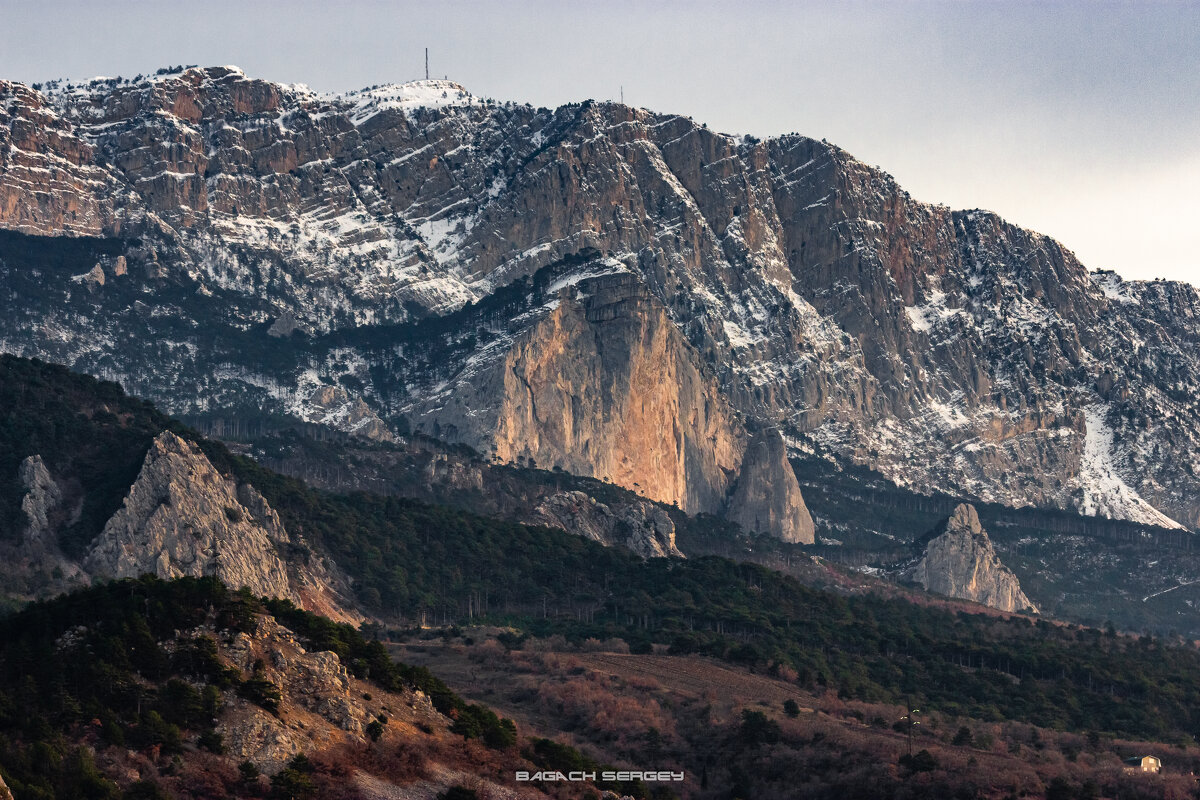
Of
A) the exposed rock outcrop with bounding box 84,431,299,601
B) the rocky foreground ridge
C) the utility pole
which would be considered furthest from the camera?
the exposed rock outcrop with bounding box 84,431,299,601

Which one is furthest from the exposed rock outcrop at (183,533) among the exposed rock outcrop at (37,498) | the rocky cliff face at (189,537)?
the exposed rock outcrop at (37,498)

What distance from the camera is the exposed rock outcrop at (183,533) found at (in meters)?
175

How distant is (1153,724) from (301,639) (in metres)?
107

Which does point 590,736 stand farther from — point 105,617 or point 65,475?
point 65,475

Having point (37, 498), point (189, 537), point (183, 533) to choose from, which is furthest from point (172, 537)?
point (37, 498)

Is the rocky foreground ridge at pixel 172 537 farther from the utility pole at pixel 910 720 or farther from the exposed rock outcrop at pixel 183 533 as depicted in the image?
the utility pole at pixel 910 720

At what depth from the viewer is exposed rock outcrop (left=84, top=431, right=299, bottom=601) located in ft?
574

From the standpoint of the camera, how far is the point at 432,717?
111m

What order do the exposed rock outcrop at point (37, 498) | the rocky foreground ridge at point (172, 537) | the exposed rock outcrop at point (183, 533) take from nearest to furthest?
the rocky foreground ridge at point (172, 537) < the exposed rock outcrop at point (183, 533) < the exposed rock outcrop at point (37, 498)

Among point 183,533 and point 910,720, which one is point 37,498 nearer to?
point 183,533

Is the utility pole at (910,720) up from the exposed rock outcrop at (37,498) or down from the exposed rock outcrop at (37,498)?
down

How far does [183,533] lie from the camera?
179 metres

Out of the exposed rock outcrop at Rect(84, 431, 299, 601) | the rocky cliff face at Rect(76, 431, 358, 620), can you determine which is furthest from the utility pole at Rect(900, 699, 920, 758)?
the exposed rock outcrop at Rect(84, 431, 299, 601)

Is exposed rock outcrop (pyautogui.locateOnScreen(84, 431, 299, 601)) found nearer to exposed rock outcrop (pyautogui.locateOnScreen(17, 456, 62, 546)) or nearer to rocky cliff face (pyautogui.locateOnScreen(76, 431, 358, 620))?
rocky cliff face (pyautogui.locateOnScreen(76, 431, 358, 620))
